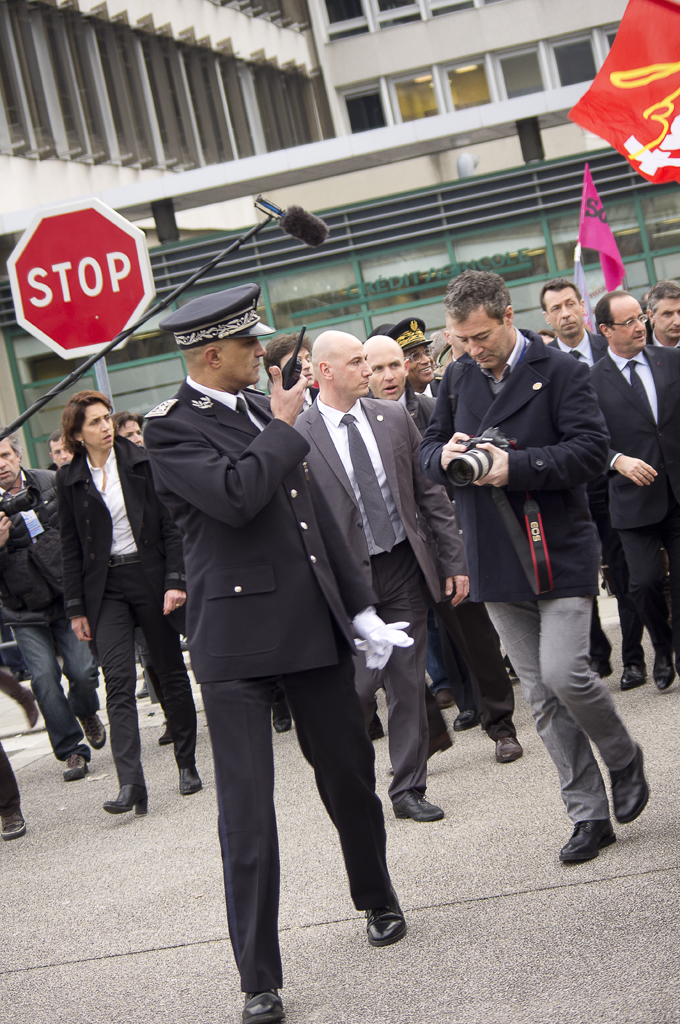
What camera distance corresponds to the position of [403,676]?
561 centimetres

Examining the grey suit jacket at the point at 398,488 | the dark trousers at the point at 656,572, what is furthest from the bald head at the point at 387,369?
the dark trousers at the point at 656,572

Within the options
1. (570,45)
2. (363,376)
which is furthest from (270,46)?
(363,376)

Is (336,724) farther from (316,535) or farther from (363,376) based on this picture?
(363,376)

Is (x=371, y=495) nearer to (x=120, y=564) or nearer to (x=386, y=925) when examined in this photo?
(x=120, y=564)

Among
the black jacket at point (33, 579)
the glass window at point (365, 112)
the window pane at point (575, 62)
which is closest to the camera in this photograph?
the black jacket at point (33, 579)

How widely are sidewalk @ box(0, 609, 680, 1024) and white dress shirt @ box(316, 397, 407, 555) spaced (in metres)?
1.34

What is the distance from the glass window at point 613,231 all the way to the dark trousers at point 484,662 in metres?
14.5

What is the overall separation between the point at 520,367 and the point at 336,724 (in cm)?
162

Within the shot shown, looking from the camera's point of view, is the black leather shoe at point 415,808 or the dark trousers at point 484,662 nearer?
the black leather shoe at point 415,808

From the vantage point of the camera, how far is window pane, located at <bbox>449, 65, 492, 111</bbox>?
32.0m

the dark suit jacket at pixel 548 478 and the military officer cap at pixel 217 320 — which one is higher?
the military officer cap at pixel 217 320

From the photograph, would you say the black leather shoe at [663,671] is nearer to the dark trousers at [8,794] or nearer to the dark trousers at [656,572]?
the dark trousers at [656,572]

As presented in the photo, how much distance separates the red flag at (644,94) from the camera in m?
7.46

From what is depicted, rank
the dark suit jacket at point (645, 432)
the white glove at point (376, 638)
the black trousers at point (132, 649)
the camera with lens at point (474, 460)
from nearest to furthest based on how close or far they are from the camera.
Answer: the white glove at point (376, 638)
the camera with lens at point (474, 460)
the dark suit jacket at point (645, 432)
the black trousers at point (132, 649)
